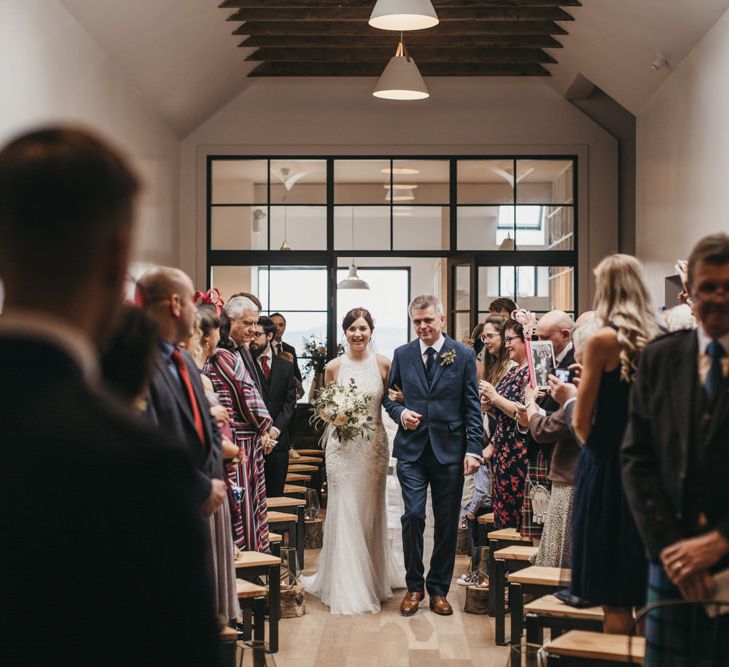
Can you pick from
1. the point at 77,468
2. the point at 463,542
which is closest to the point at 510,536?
the point at 463,542

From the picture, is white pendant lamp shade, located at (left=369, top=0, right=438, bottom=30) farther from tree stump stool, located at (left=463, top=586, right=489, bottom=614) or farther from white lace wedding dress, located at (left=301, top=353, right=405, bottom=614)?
tree stump stool, located at (left=463, top=586, right=489, bottom=614)

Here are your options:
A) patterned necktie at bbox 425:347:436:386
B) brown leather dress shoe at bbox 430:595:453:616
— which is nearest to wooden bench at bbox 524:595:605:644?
brown leather dress shoe at bbox 430:595:453:616

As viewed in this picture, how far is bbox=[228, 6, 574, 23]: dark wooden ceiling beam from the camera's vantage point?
9.09 metres

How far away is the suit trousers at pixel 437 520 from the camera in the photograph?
242 inches

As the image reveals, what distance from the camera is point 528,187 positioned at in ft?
37.8

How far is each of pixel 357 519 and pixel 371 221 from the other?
5.64 metres

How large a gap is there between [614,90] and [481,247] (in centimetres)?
232

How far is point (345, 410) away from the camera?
6.27 m

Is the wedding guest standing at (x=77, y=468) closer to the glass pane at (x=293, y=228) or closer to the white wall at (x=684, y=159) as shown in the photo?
the white wall at (x=684, y=159)

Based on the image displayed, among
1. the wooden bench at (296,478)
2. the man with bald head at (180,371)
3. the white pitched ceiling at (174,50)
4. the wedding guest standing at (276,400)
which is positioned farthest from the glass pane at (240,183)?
the man with bald head at (180,371)

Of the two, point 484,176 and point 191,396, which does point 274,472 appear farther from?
point 484,176

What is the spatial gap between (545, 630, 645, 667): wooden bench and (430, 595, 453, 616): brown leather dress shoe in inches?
112

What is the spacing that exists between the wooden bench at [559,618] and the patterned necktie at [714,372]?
1518 mm

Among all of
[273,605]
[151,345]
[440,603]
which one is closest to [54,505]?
[151,345]
